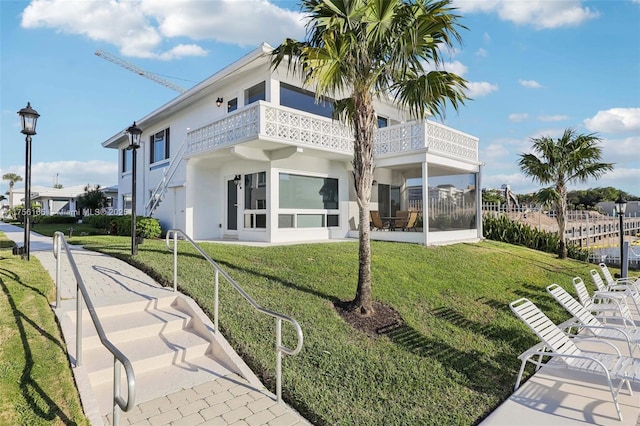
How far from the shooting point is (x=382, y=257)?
10727 millimetres

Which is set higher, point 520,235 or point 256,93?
point 256,93

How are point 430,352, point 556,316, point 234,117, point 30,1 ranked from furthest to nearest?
point 234,117
point 30,1
point 556,316
point 430,352

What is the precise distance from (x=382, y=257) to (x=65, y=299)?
25.5 ft

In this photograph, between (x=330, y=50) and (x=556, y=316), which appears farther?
(x=556, y=316)

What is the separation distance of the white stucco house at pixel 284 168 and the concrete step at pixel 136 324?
24.1 feet

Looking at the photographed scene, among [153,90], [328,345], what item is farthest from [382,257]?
[153,90]

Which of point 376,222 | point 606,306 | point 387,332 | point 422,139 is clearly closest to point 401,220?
point 376,222

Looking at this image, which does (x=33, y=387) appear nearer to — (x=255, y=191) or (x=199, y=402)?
(x=199, y=402)

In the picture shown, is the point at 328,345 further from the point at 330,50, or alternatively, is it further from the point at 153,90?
the point at 153,90

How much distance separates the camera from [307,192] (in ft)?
48.5

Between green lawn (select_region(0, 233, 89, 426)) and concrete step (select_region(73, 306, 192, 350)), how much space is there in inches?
13.8

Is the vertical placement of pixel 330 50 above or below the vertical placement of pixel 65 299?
above

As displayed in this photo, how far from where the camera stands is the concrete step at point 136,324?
474cm

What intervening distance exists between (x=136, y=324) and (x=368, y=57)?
6005 mm
